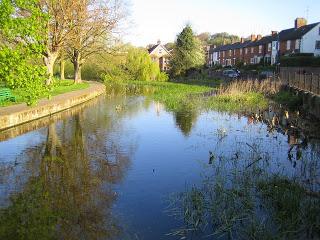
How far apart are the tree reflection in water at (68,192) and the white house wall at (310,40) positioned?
2087 inches

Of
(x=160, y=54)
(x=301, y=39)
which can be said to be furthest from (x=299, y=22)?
(x=160, y=54)

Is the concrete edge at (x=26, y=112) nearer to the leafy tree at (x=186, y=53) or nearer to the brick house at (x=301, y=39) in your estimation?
the leafy tree at (x=186, y=53)

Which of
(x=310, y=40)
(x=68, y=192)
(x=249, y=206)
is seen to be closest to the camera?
(x=249, y=206)

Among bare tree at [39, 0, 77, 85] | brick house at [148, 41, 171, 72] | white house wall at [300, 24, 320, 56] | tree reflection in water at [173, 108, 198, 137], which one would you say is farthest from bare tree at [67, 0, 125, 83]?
brick house at [148, 41, 171, 72]

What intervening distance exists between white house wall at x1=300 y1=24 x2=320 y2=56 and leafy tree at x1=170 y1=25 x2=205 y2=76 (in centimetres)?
1669

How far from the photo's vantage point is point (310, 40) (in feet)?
197

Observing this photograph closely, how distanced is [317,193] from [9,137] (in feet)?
35.5

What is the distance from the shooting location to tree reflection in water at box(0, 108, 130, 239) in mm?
6809

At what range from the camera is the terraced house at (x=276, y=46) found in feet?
197

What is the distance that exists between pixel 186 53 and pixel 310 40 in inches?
766

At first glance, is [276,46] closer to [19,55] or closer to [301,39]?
[301,39]

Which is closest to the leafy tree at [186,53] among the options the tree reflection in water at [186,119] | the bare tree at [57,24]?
the bare tree at [57,24]

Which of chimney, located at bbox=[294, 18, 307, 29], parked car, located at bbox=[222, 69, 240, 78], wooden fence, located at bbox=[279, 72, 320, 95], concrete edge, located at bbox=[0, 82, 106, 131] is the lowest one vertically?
concrete edge, located at bbox=[0, 82, 106, 131]

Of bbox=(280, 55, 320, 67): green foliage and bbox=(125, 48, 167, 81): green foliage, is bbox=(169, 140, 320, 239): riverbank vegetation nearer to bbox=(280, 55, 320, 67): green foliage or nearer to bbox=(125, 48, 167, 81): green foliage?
bbox=(280, 55, 320, 67): green foliage
